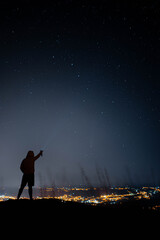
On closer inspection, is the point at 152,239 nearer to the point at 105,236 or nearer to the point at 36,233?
the point at 105,236

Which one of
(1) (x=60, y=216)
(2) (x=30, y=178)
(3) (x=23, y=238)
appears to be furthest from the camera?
(2) (x=30, y=178)

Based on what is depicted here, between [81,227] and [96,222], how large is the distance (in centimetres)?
86

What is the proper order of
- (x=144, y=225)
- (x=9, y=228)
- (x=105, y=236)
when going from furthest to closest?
(x=144, y=225), (x=9, y=228), (x=105, y=236)

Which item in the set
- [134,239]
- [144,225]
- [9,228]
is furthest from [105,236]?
[9,228]

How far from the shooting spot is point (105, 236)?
4340mm

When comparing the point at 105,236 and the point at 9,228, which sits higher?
the point at 9,228

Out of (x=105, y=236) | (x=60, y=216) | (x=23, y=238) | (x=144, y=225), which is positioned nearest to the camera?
(x=23, y=238)

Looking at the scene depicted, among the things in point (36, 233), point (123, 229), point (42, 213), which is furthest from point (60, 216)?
point (123, 229)

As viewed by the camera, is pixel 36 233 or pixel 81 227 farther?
pixel 81 227

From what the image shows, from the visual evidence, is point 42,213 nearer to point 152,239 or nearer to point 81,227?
point 81,227

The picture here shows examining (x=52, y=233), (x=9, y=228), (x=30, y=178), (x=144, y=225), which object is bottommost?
(x=144, y=225)

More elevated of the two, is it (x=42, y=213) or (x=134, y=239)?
(x=42, y=213)

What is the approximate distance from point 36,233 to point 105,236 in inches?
86.4

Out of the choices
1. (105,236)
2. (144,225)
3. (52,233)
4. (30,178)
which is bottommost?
(144,225)
